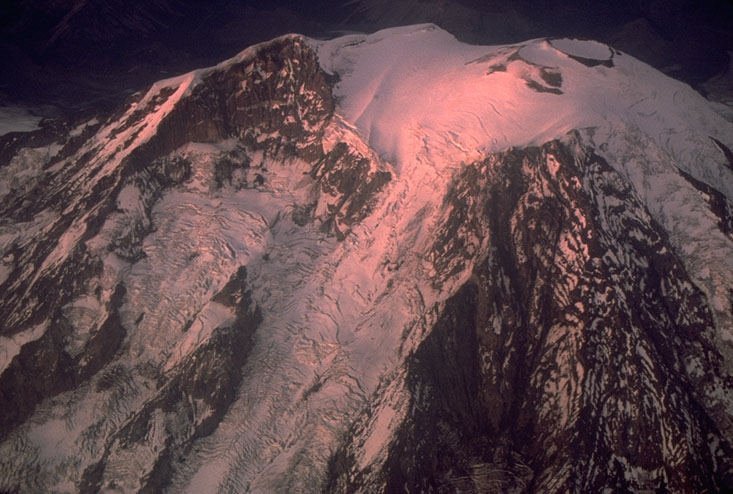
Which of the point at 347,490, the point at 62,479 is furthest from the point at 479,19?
the point at 62,479

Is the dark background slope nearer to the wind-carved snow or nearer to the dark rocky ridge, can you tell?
the wind-carved snow

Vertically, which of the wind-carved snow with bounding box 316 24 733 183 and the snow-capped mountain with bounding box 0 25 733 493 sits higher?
the wind-carved snow with bounding box 316 24 733 183

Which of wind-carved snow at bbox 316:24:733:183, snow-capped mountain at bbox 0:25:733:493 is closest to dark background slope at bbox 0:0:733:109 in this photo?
snow-capped mountain at bbox 0:25:733:493

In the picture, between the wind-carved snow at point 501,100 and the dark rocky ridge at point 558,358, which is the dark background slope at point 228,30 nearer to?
the wind-carved snow at point 501,100

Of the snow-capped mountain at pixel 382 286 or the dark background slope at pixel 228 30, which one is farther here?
the dark background slope at pixel 228 30

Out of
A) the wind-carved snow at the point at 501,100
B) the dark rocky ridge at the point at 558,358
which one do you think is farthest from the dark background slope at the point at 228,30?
the dark rocky ridge at the point at 558,358

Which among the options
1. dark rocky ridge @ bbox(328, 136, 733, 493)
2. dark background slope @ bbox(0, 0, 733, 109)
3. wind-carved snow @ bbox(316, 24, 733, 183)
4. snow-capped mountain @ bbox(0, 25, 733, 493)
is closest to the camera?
dark rocky ridge @ bbox(328, 136, 733, 493)

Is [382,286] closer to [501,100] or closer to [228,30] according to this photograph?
[501,100]
